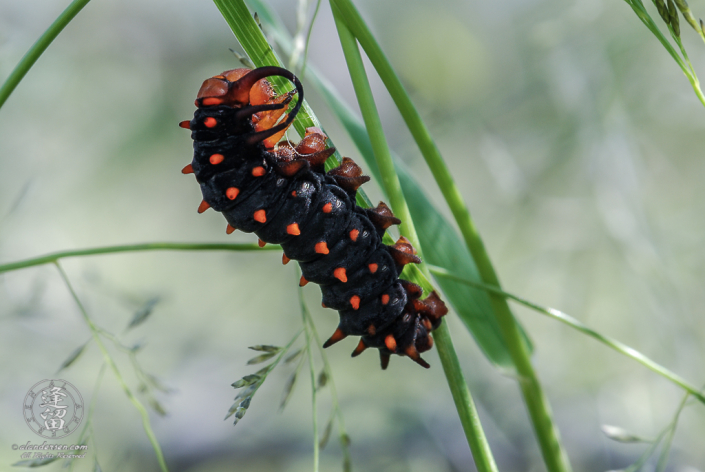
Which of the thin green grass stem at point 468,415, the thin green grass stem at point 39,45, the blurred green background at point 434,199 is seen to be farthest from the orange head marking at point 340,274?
the blurred green background at point 434,199

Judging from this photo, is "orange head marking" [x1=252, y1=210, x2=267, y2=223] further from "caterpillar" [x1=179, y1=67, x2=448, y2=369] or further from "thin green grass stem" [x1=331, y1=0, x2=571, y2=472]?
"thin green grass stem" [x1=331, y1=0, x2=571, y2=472]

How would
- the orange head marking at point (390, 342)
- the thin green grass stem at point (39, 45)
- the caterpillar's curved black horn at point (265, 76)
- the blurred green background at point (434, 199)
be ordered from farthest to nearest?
the blurred green background at point (434, 199) → the orange head marking at point (390, 342) → the caterpillar's curved black horn at point (265, 76) → the thin green grass stem at point (39, 45)

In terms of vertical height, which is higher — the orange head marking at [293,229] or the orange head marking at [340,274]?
the orange head marking at [293,229]

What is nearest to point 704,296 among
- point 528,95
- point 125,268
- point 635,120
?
point 635,120

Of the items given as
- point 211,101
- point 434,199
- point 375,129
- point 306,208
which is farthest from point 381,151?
point 434,199

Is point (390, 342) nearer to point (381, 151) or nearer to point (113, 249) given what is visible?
point (381, 151)

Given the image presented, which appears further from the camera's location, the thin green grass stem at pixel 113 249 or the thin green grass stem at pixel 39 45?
the thin green grass stem at pixel 113 249

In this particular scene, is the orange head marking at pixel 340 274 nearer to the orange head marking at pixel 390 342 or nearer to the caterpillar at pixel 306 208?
the caterpillar at pixel 306 208

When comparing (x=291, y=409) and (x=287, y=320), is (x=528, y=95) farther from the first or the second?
(x=291, y=409)
